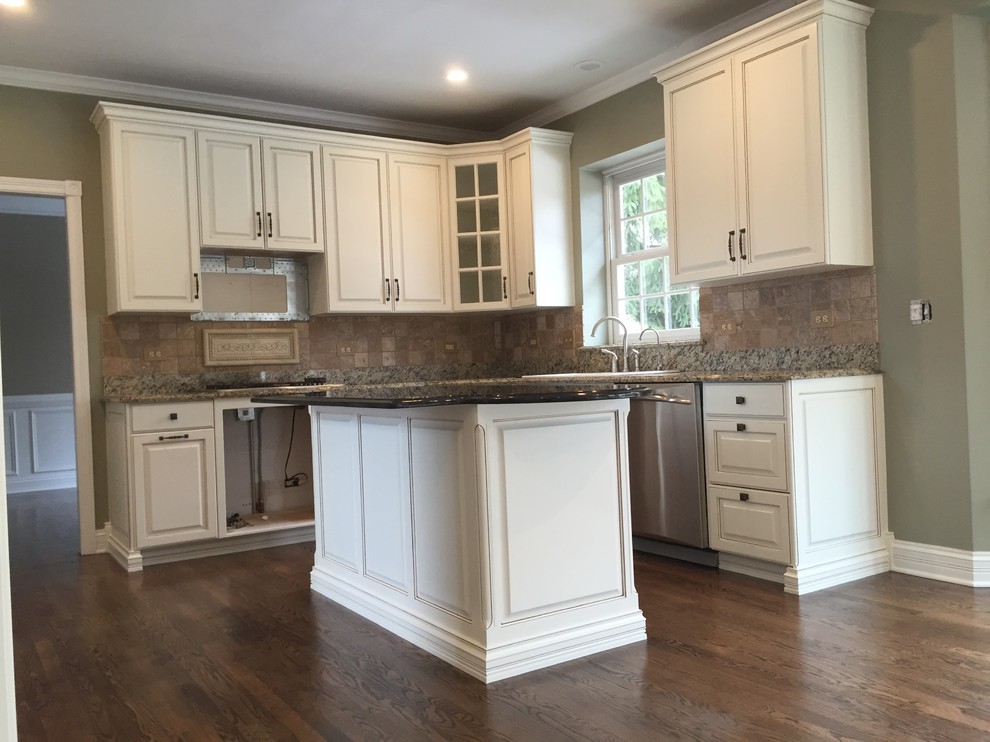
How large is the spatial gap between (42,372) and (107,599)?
491 cm

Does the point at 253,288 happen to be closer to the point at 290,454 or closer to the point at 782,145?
the point at 290,454

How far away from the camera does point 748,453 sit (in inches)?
133

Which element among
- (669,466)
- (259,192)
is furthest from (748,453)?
(259,192)

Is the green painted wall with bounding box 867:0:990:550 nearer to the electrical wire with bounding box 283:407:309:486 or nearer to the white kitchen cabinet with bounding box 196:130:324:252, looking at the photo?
the white kitchen cabinet with bounding box 196:130:324:252


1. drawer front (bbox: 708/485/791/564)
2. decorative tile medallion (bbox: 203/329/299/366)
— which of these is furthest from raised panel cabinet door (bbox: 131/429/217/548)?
drawer front (bbox: 708/485/791/564)

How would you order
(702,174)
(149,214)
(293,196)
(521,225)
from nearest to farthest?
(702,174), (149,214), (293,196), (521,225)

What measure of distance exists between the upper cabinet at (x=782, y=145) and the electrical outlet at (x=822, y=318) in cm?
30

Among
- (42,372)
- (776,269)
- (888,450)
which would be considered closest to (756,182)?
(776,269)

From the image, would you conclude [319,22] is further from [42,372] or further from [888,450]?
[42,372]

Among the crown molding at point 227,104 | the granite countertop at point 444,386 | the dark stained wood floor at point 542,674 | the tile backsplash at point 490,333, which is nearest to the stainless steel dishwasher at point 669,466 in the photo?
the granite countertop at point 444,386

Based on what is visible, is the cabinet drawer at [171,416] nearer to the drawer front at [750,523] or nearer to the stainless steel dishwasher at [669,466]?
the stainless steel dishwasher at [669,466]

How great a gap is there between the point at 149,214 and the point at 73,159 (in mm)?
577

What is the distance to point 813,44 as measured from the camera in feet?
10.8

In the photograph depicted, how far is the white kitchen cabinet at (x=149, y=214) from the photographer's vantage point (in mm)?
4273
